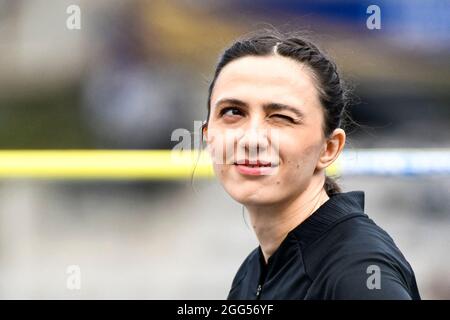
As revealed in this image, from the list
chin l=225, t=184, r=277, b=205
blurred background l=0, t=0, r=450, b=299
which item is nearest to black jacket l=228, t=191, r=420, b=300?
chin l=225, t=184, r=277, b=205

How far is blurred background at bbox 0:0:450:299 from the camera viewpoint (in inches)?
160

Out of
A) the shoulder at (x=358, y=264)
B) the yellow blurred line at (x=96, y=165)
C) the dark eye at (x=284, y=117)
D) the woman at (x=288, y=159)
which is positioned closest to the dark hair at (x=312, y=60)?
the woman at (x=288, y=159)

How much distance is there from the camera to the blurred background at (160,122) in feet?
13.3

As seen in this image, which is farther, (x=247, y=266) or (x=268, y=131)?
Answer: (x=247, y=266)

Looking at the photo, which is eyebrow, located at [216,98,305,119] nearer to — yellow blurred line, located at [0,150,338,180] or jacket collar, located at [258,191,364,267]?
jacket collar, located at [258,191,364,267]

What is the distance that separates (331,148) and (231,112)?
24 centimetres

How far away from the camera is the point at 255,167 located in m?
1.52

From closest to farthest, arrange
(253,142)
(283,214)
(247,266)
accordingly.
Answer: (253,142) → (283,214) → (247,266)

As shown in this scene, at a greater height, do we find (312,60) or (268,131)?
(312,60)

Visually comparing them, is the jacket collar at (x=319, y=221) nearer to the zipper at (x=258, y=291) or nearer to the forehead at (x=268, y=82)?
the zipper at (x=258, y=291)

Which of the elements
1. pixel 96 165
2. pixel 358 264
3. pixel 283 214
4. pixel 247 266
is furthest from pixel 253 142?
pixel 96 165

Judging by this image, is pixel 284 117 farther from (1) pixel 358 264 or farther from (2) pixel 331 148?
(1) pixel 358 264

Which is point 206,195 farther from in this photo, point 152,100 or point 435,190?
point 435,190

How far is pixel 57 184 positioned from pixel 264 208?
2.66 metres
